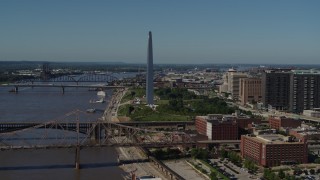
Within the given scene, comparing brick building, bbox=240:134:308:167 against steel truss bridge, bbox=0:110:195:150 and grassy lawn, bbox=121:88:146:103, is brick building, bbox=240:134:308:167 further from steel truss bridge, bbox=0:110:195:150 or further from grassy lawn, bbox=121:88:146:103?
grassy lawn, bbox=121:88:146:103

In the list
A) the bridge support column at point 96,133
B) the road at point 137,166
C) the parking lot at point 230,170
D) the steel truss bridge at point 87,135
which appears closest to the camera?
the parking lot at point 230,170

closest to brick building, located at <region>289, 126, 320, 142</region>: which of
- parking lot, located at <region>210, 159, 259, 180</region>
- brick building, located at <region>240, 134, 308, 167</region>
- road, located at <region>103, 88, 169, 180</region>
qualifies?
brick building, located at <region>240, 134, 308, 167</region>

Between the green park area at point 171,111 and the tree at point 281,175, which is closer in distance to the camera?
the tree at point 281,175

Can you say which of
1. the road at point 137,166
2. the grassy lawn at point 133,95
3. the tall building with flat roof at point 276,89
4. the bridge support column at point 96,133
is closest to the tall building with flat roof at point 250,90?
the tall building with flat roof at point 276,89

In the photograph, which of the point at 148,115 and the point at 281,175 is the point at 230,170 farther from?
the point at 148,115

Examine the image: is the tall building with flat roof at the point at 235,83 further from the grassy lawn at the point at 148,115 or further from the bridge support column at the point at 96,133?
the bridge support column at the point at 96,133

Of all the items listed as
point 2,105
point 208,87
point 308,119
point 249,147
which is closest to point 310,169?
point 249,147
